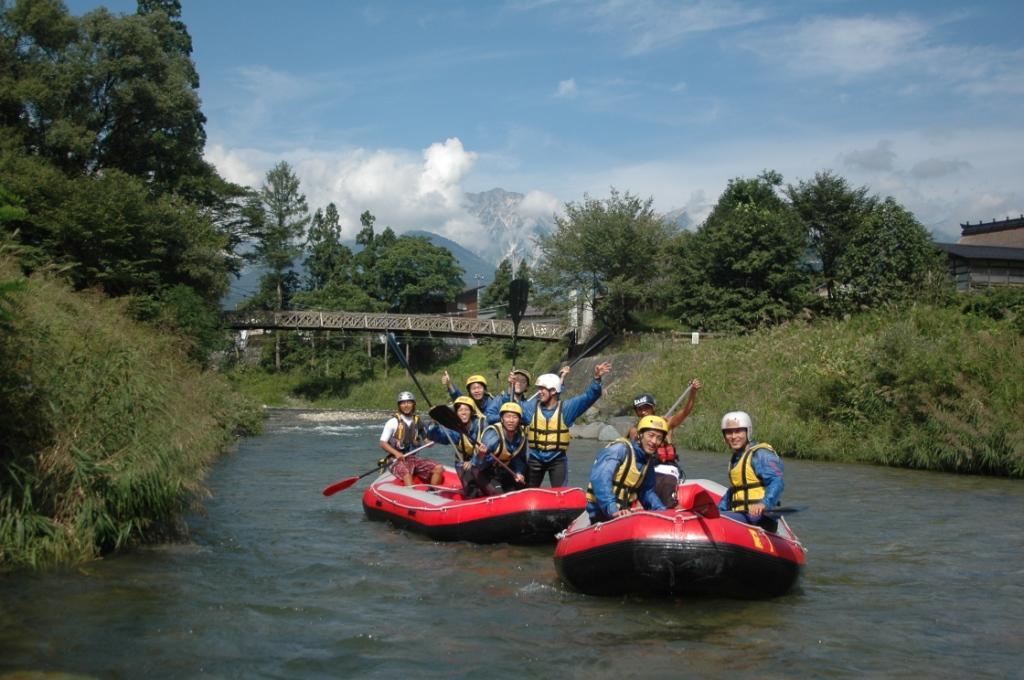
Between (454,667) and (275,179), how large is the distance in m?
49.5

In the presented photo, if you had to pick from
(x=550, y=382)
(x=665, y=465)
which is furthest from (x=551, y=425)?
(x=665, y=465)

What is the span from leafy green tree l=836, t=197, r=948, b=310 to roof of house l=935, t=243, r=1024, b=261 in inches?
53.9

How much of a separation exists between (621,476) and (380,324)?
36.2 metres

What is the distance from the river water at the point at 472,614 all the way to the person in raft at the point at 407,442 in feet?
3.85

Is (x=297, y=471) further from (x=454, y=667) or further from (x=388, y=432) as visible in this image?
(x=454, y=667)

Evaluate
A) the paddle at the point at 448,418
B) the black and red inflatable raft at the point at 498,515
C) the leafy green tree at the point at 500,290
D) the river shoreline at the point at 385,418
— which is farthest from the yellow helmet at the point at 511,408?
the leafy green tree at the point at 500,290

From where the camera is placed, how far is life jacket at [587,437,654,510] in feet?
24.4

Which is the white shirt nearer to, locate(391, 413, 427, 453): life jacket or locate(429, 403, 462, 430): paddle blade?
locate(391, 413, 427, 453): life jacket

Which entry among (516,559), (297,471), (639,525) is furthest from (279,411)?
(639,525)

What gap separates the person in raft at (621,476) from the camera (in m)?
7.37

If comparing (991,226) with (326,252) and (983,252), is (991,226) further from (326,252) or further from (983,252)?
A: (326,252)

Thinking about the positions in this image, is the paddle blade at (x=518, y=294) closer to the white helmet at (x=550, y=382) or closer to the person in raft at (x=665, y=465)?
the white helmet at (x=550, y=382)

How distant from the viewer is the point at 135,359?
9.23m

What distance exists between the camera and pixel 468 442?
10.2 meters
